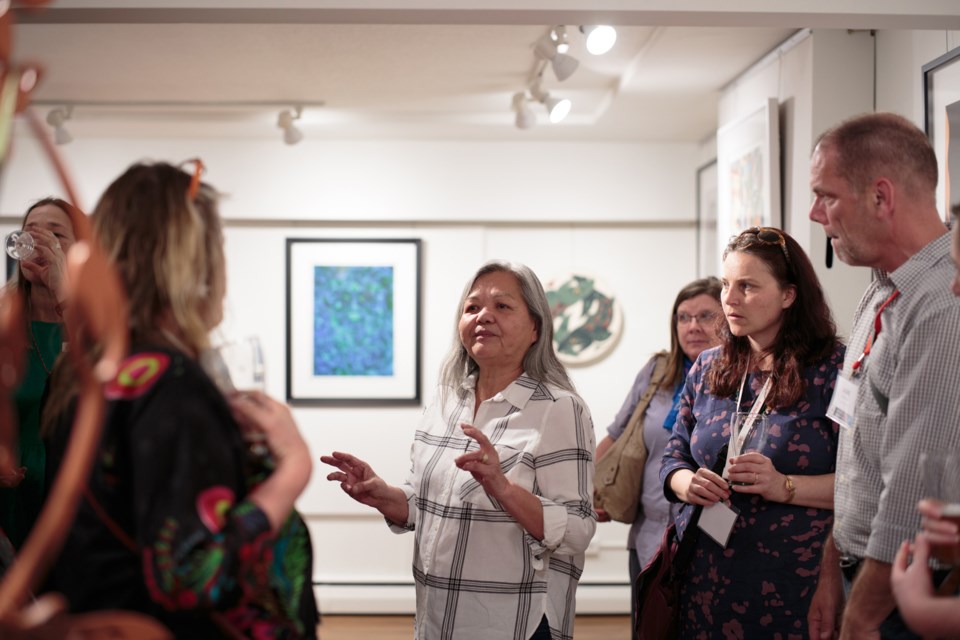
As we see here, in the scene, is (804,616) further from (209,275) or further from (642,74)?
(642,74)

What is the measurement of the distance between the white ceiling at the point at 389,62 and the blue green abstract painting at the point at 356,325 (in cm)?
96

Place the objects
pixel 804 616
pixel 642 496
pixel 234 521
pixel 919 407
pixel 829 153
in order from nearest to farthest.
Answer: pixel 234 521 → pixel 919 407 → pixel 829 153 → pixel 804 616 → pixel 642 496

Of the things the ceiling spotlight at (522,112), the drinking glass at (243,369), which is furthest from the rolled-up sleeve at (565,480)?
the ceiling spotlight at (522,112)

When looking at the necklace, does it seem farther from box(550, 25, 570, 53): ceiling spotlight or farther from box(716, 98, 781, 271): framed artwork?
box(716, 98, 781, 271): framed artwork

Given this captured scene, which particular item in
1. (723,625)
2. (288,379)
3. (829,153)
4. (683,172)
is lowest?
(723,625)

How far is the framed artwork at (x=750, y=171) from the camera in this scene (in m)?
3.78

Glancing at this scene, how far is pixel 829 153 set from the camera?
1866 millimetres

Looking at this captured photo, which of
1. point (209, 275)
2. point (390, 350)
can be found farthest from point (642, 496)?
point (390, 350)

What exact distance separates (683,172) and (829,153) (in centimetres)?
425

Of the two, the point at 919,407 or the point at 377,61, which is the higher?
the point at 377,61

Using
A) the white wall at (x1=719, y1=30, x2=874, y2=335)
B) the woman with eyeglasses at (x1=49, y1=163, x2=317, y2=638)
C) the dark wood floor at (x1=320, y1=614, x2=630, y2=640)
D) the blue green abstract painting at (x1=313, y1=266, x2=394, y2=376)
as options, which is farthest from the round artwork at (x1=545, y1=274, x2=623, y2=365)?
the woman with eyeglasses at (x1=49, y1=163, x2=317, y2=638)

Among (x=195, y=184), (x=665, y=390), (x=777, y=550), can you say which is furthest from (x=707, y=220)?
(x=195, y=184)

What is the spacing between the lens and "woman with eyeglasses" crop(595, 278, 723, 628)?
333 cm

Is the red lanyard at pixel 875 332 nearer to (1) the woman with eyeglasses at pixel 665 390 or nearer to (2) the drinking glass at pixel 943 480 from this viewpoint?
(2) the drinking glass at pixel 943 480
